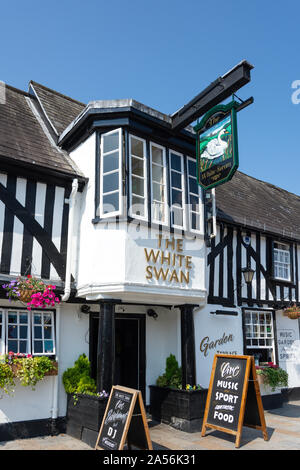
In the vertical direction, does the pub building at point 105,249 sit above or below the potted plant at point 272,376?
above

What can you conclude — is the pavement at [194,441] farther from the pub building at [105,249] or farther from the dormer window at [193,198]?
the dormer window at [193,198]

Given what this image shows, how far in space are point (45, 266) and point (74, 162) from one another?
2395mm

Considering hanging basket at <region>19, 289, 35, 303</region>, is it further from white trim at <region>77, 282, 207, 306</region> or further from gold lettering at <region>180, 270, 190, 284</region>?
gold lettering at <region>180, 270, 190, 284</region>

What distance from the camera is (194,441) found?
6.48 meters

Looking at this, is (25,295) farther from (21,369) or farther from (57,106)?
(57,106)

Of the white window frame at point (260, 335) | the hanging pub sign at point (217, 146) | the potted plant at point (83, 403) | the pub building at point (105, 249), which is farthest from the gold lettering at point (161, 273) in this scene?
the white window frame at point (260, 335)

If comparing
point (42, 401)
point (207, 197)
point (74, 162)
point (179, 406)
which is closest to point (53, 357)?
point (42, 401)

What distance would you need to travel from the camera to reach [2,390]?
20.6 feet

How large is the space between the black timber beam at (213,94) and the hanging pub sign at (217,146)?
16 centimetres

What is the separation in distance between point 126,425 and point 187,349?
106 inches

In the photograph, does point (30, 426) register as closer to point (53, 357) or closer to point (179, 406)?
point (53, 357)

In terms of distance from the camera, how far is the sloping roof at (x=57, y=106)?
919 cm

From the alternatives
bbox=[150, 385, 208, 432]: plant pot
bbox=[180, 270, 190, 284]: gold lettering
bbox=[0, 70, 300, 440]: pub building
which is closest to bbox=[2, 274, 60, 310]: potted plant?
bbox=[0, 70, 300, 440]: pub building
